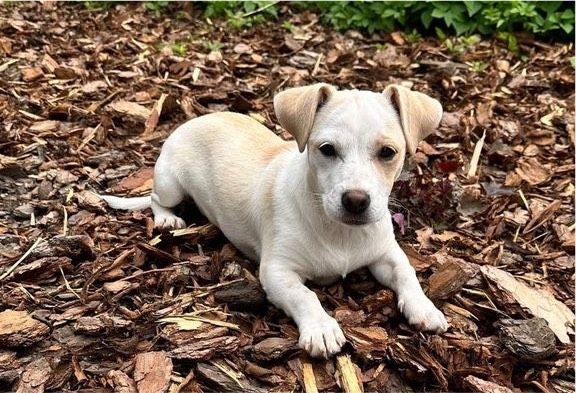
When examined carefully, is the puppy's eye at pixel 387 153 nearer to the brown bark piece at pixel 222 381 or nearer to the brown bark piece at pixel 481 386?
the brown bark piece at pixel 481 386

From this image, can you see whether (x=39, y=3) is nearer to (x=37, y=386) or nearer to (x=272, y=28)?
(x=272, y=28)

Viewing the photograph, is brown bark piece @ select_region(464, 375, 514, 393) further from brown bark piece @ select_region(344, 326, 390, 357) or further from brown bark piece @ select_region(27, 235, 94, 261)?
brown bark piece @ select_region(27, 235, 94, 261)

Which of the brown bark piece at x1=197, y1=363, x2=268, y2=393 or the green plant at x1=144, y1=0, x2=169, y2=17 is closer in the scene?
the brown bark piece at x1=197, y1=363, x2=268, y2=393

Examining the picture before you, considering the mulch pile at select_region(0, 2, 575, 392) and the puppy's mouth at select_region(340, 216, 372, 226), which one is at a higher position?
the puppy's mouth at select_region(340, 216, 372, 226)

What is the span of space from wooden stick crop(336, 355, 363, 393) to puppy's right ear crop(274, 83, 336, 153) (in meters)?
1.12

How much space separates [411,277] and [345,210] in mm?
675

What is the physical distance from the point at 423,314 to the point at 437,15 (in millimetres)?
4903

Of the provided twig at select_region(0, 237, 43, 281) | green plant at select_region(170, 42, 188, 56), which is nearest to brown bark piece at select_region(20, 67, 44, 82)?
green plant at select_region(170, 42, 188, 56)

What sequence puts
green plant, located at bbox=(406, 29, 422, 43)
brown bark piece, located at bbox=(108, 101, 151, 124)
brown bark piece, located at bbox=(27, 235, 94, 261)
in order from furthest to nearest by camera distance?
green plant, located at bbox=(406, 29, 422, 43), brown bark piece, located at bbox=(108, 101, 151, 124), brown bark piece, located at bbox=(27, 235, 94, 261)

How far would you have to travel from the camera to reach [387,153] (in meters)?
3.70

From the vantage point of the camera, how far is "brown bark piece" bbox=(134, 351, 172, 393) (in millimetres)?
3209

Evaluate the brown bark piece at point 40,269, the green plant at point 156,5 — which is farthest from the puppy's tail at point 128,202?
the green plant at point 156,5

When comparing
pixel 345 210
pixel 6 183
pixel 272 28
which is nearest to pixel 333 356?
pixel 345 210

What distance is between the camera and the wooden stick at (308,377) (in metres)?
3.33
